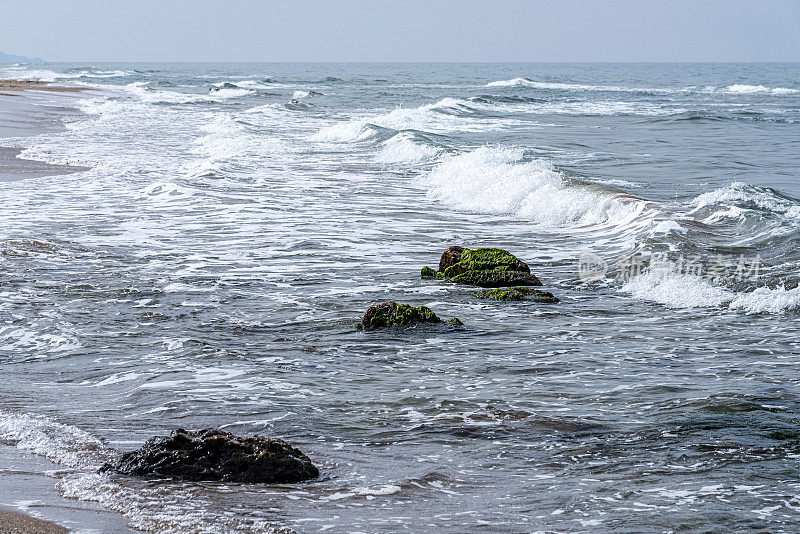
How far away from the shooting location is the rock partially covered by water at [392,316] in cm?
696

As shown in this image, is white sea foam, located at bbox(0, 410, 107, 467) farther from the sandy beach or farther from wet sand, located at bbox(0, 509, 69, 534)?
wet sand, located at bbox(0, 509, 69, 534)

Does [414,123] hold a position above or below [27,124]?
Result: above

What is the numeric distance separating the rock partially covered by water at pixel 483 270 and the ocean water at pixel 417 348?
297mm

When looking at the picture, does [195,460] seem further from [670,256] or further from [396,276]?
[670,256]

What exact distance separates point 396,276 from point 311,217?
3.95 m

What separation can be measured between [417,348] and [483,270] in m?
2.40

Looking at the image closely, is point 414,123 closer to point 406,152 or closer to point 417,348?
point 406,152

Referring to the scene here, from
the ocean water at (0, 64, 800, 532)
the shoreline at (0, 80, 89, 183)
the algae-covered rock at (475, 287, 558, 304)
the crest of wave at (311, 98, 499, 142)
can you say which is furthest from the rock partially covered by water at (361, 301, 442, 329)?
the crest of wave at (311, 98, 499, 142)

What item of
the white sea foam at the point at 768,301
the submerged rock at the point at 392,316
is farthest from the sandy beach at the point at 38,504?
the white sea foam at the point at 768,301

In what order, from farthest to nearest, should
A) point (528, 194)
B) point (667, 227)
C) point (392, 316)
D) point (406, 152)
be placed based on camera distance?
point (406, 152) < point (528, 194) < point (667, 227) < point (392, 316)

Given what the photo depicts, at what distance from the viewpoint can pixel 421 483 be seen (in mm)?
4176

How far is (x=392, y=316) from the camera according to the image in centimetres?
698

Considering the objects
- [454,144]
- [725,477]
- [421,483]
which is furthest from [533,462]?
[454,144]

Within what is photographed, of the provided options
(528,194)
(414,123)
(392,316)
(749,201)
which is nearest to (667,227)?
(749,201)
